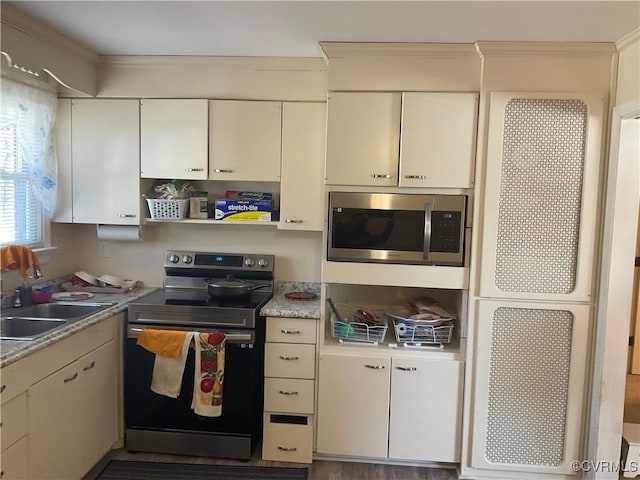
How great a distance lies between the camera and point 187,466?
272 cm

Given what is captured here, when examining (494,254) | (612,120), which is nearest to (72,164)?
(494,254)

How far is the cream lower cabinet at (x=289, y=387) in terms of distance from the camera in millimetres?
2732

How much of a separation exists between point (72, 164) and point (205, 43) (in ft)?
3.69

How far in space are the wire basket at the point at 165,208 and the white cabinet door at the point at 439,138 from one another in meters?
1.33

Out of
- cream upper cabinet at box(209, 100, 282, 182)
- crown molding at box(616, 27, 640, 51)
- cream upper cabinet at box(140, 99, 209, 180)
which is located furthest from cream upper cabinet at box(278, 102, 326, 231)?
crown molding at box(616, 27, 640, 51)

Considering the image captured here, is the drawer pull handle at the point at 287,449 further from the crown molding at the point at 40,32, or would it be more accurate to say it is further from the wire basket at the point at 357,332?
the crown molding at the point at 40,32

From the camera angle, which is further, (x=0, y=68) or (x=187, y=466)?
(x=187, y=466)

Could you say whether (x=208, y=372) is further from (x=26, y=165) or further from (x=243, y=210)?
(x=26, y=165)

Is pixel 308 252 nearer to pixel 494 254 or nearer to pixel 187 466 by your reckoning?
pixel 494 254

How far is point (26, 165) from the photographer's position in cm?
287

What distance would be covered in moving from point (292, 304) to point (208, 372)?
59 centimetres

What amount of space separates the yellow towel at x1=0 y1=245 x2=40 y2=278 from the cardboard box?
1.03 m

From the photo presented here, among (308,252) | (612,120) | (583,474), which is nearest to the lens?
(612,120)

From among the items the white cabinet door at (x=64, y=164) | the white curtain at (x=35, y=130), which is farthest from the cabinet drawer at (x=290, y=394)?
the white curtain at (x=35, y=130)
